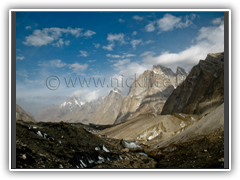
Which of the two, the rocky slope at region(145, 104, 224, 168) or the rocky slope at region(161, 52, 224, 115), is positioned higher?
the rocky slope at region(161, 52, 224, 115)

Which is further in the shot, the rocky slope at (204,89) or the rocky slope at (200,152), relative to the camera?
the rocky slope at (204,89)

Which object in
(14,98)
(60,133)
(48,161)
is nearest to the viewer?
(14,98)

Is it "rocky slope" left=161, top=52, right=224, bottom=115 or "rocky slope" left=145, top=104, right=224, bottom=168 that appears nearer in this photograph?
"rocky slope" left=145, top=104, right=224, bottom=168

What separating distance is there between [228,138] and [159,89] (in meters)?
184

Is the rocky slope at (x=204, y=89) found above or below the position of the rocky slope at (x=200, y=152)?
above

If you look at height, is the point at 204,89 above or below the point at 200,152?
above

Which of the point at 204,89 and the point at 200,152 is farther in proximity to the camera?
the point at 204,89

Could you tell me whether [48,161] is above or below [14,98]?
below

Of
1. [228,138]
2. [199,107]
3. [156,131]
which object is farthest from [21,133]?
[199,107]

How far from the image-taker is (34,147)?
13.4m

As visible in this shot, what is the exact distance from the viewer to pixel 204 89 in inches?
2977

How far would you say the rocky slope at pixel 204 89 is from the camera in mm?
64500

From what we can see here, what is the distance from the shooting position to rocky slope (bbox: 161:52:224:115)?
212 ft

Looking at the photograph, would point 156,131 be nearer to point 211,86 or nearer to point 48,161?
point 211,86
